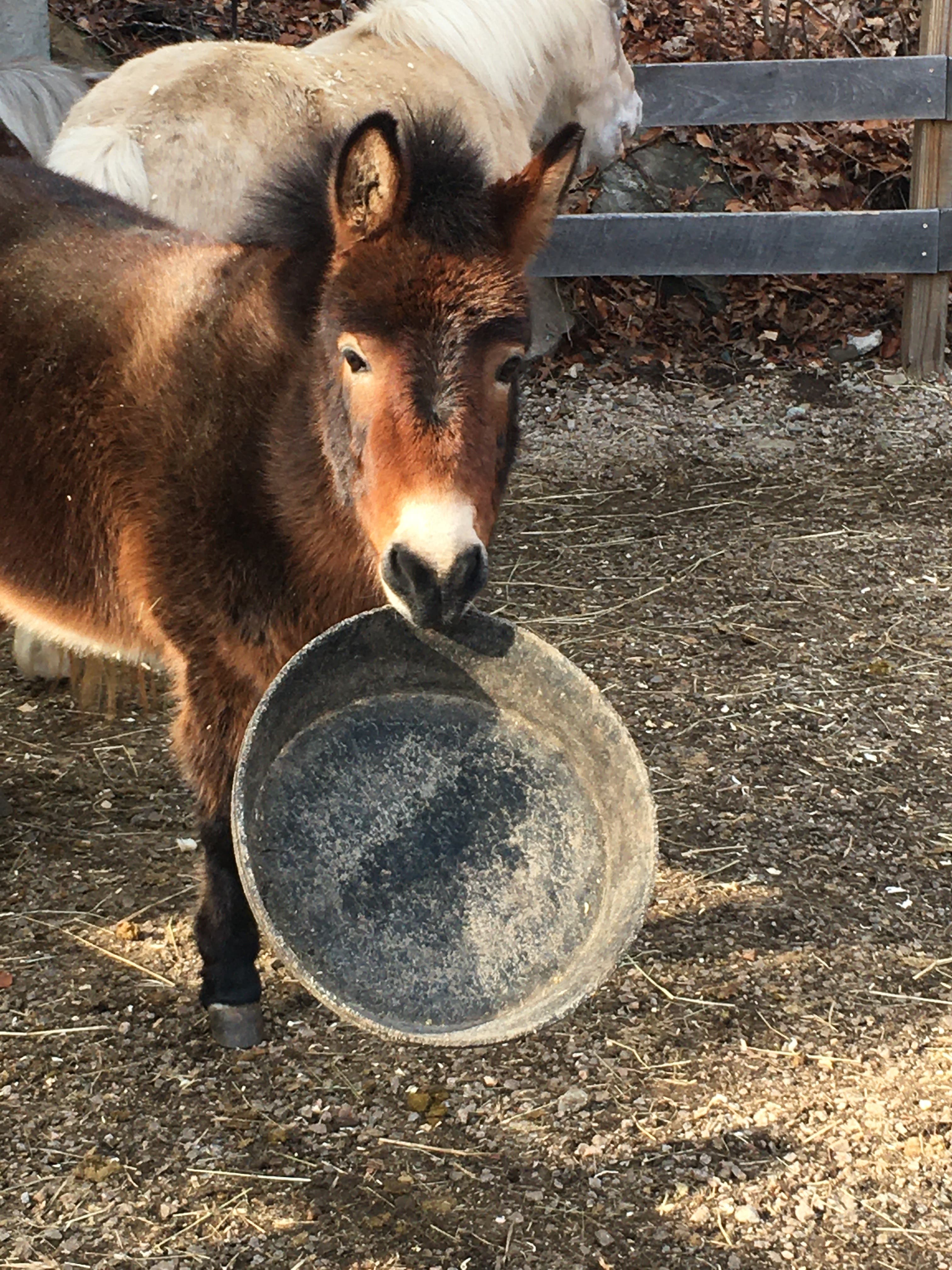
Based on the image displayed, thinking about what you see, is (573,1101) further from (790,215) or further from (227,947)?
(790,215)

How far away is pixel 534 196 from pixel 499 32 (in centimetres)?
406

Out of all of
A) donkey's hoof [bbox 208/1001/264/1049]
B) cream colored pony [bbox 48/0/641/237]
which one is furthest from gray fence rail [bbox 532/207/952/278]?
donkey's hoof [bbox 208/1001/264/1049]

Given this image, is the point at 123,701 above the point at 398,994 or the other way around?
the other way around

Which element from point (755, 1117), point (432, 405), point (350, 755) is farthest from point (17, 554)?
point (755, 1117)

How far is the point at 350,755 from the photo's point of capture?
8.86 ft

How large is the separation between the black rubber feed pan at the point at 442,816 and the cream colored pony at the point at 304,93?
181cm

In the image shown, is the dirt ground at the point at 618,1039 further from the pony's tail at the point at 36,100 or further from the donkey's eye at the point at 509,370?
the pony's tail at the point at 36,100

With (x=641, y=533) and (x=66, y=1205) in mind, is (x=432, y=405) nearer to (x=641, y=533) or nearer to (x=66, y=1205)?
(x=66, y=1205)

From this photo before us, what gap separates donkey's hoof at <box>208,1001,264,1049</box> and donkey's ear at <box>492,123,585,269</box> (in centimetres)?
179

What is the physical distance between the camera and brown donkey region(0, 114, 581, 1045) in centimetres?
237

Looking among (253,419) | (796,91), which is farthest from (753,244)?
(253,419)

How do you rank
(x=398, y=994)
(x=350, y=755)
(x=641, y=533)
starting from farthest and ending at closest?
(x=641, y=533) → (x=350, y=755) → (x=398, y=994)

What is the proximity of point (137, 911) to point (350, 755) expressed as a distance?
120cm

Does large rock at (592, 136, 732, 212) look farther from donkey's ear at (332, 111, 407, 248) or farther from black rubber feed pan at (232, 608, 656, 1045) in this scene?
black rubber feed pan at (232, 608, 656, 1045)
